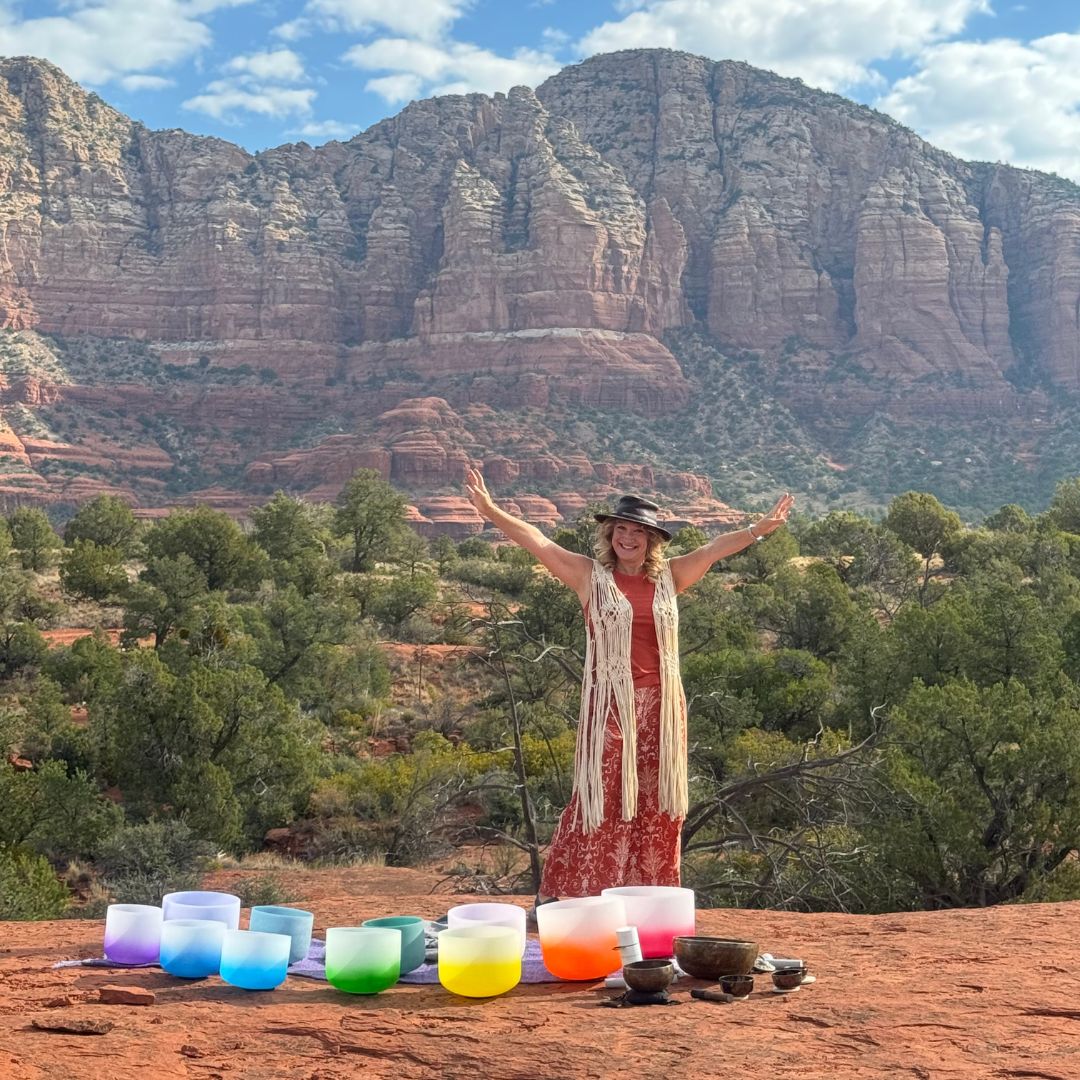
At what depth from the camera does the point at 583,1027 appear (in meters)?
4.28

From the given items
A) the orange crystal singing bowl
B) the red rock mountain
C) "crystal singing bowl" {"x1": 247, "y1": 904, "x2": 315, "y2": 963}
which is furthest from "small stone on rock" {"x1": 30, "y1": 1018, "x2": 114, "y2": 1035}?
the red rock mountain

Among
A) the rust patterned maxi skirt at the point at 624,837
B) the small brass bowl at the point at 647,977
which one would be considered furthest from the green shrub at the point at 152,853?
the small brass bowl at the point at 647,977

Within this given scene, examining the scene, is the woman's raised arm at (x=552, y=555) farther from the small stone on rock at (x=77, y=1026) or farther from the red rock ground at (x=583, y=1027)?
the small stone on rock at (x=77, y=1026)

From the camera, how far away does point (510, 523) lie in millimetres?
5965

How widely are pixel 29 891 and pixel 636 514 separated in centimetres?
766

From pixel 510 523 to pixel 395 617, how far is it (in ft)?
78.8

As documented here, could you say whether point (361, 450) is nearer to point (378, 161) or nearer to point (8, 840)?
point (378, 161)

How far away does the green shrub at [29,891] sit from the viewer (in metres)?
10.4

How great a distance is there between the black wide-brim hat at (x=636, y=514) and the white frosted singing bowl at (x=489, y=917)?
173 cm

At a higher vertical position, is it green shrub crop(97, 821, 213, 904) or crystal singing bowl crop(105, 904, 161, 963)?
crystal singing bowl crop(105, 904, 161, 963)

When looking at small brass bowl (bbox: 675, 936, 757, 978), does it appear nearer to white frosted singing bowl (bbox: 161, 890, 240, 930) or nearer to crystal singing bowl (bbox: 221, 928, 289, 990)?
crystal singing bowl (bbox: 221, 928, 289, 990)

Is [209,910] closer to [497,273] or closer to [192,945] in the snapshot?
[192,945]

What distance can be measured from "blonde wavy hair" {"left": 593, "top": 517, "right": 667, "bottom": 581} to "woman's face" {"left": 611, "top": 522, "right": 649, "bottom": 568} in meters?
0.02

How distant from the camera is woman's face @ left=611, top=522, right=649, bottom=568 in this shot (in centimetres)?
584
